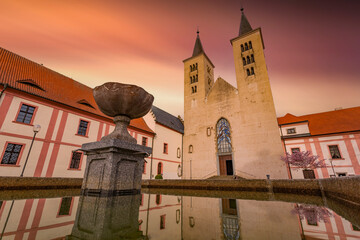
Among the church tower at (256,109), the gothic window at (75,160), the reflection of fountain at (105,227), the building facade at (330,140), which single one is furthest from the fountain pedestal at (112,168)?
the building facade at (330,140)

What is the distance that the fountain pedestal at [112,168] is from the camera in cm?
455

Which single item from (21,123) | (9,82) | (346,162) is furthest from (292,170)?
(9,82)

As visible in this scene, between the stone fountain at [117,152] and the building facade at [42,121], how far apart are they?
194 inches

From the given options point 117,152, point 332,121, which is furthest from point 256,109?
point 117,152

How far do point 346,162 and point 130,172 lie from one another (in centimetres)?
2665

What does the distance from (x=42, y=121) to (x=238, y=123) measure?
843 inches

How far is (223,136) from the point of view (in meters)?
23.6

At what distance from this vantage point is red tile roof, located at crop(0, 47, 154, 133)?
1284cm

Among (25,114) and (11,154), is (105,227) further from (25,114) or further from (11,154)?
(25,114)

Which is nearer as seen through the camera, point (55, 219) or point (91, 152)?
point (55, 219)

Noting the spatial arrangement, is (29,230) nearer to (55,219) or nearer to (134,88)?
(55,219)

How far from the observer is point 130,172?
5043 mm

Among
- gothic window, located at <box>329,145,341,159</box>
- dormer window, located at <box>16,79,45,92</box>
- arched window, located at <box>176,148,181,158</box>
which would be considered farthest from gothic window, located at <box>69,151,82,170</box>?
gothic window, located at <box>329,145,341,159</box>

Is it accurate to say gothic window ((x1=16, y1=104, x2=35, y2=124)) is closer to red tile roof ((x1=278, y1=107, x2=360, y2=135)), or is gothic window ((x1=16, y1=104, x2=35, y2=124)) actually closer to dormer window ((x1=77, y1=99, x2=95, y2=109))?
dormer window ((x1=77, y1=99, x2=95, y2=109))
